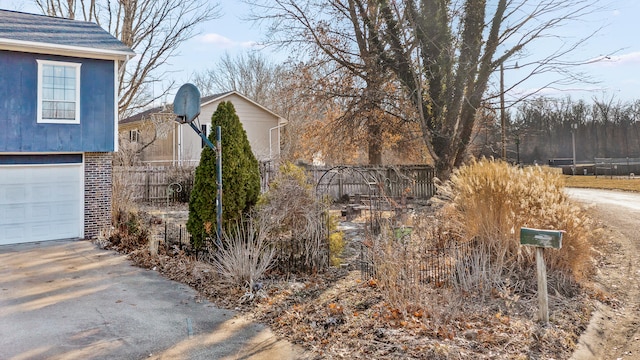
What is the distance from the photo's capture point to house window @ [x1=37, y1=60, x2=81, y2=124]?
1041cm

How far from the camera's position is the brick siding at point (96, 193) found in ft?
36.2

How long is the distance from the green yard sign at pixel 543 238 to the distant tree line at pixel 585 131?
5145cm

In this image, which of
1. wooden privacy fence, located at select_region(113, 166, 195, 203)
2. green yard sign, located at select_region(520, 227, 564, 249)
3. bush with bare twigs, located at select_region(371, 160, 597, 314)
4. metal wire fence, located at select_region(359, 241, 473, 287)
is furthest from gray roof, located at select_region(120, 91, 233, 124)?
green yard sign, located at select_region(520, 227, 564, 249)

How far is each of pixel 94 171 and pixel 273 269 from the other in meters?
7.12

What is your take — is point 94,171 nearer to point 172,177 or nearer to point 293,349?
point 172,177

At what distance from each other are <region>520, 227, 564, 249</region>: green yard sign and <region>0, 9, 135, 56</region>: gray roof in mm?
10803

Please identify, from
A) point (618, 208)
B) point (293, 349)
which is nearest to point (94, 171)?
point (293, 349)

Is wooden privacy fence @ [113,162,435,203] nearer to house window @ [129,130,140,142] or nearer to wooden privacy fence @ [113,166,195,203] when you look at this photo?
wooden privacy fence @ [113,166,195,203]

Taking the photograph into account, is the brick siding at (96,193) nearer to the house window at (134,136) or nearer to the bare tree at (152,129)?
the bare tree at (152,129)

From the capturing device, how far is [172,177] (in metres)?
17.8

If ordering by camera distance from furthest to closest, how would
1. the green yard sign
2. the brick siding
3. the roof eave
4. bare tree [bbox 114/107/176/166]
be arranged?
bare tree [bbox 114/107/176/166], the brick siding, the roof eave, the green yard sign

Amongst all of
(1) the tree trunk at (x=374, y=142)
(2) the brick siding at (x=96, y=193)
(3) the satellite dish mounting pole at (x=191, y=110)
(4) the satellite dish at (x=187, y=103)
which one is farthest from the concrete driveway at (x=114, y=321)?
(1) the tree trunk at (x=374, y=142)

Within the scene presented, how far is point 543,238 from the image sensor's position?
180 inches

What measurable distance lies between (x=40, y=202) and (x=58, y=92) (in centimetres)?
291
